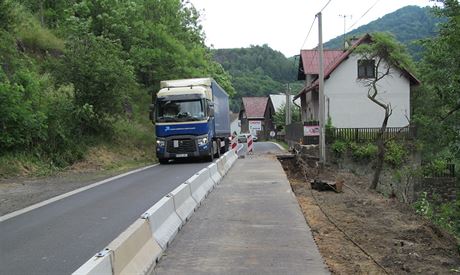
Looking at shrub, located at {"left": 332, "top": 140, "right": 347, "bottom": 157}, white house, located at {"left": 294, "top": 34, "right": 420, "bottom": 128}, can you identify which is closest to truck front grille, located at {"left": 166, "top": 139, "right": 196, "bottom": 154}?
shrub, located at {"left": 332, "top": 140, "right": 347, "bottom": 157}

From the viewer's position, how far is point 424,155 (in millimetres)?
32438

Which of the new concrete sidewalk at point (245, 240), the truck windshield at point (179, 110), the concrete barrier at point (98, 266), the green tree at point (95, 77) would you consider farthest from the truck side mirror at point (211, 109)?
the concrete barrier at point (98, 266)

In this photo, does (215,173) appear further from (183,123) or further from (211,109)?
(211,109)

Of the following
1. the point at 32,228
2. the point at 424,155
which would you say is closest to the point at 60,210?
the point at 32,228

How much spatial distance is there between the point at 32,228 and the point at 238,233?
349cm

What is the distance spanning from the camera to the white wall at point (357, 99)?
42031mm

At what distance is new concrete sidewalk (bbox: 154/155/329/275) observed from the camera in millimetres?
6500

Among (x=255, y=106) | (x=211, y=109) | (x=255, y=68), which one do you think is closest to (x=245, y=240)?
(x=211, y=109)

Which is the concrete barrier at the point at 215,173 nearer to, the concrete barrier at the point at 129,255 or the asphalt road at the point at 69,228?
the asphalt road at the point at 69,228

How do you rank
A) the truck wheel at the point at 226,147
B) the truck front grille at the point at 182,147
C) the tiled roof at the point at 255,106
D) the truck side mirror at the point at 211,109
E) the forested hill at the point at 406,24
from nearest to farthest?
the truck front grille at the point at 182,147 → the truck side mirror at the point at 211,109 → the forested hill at the point at 406,24 → the truck wheel at the point at 226,147 → the tiled roof at the point at 255,106

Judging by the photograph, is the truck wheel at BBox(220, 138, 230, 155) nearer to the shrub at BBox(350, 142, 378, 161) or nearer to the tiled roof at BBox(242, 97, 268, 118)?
the shrub at BBox(350, 142, 378, 161)

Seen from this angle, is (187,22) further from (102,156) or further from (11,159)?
(11,159)

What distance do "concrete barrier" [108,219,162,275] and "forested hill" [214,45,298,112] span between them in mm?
99523

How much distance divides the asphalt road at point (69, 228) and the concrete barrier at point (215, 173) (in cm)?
121
